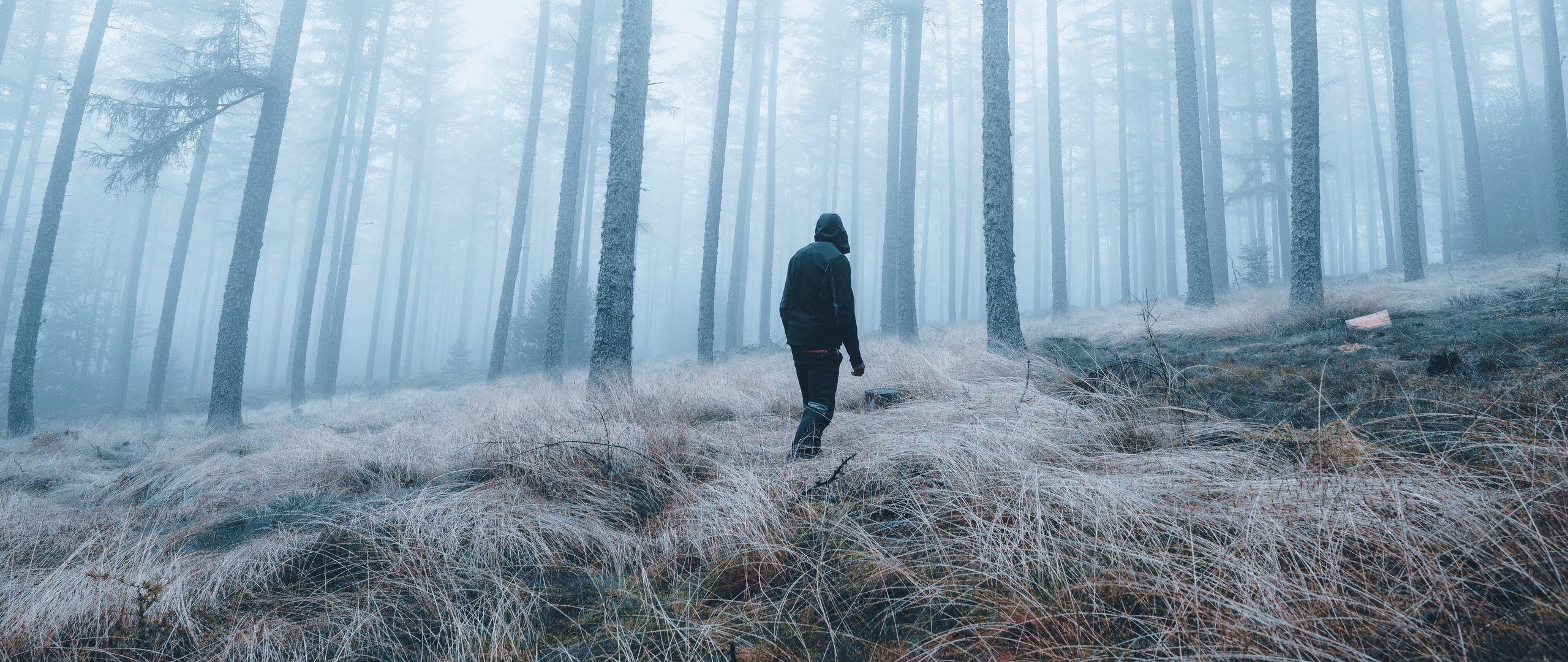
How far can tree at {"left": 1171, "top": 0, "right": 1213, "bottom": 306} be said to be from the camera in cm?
1173

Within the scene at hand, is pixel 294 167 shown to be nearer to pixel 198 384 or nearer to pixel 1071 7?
pixel 198 384

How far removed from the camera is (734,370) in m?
10.0

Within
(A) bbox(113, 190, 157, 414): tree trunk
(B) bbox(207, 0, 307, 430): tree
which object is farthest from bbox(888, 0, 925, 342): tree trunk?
(A) bbox(113, 190, 157, 414): tree trunk

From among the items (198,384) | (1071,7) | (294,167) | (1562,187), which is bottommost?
(198,384)

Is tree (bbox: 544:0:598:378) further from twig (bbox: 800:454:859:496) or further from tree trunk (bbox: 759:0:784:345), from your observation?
twig (bbox: 800:454:859:496)

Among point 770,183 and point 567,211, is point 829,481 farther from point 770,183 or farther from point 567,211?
→ point 770,183

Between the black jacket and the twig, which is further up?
the black jacket

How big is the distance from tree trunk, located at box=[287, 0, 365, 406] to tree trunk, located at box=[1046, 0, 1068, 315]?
20.1 meters

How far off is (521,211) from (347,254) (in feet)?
22.6

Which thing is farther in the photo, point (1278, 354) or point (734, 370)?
point (734, 370)

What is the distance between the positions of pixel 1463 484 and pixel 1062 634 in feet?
4.78

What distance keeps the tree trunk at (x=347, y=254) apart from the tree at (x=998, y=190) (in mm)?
17459

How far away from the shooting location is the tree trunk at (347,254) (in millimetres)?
16875

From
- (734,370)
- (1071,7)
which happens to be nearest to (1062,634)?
(734,370)
